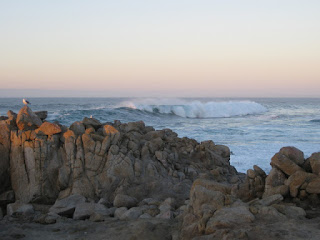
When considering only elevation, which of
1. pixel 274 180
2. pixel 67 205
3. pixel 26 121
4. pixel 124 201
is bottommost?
pixel 67 205

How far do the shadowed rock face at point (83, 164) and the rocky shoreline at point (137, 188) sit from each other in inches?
1.1

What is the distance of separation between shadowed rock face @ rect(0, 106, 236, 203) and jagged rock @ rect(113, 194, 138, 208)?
0.63 meters

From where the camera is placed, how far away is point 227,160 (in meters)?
13.0

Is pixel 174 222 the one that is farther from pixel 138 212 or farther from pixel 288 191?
pixel 288 191

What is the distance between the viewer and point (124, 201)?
8617 mm

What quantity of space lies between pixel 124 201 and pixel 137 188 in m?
1.00

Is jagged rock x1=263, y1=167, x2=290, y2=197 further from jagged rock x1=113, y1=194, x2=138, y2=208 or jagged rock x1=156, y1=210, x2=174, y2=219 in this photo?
jagged rock x1=113, y1=194, x2=138, y2=208

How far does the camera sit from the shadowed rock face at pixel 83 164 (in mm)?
9625

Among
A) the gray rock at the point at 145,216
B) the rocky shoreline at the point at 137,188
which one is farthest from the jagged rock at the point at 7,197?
the gray rock at the point at 145,216

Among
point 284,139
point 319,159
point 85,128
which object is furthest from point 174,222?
point 284,139

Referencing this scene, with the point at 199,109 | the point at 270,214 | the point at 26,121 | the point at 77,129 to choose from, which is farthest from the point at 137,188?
the point at 199,109

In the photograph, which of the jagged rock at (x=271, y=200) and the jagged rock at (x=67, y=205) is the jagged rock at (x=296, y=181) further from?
the jagged rock at (x=67, y=205)

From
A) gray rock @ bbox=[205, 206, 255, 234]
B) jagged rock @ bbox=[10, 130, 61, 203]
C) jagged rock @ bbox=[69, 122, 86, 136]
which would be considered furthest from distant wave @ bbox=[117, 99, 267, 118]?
gray rock @ bbox=[205, 206, 255, 234]

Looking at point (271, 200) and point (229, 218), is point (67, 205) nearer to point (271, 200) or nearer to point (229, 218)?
point (229, 218)
